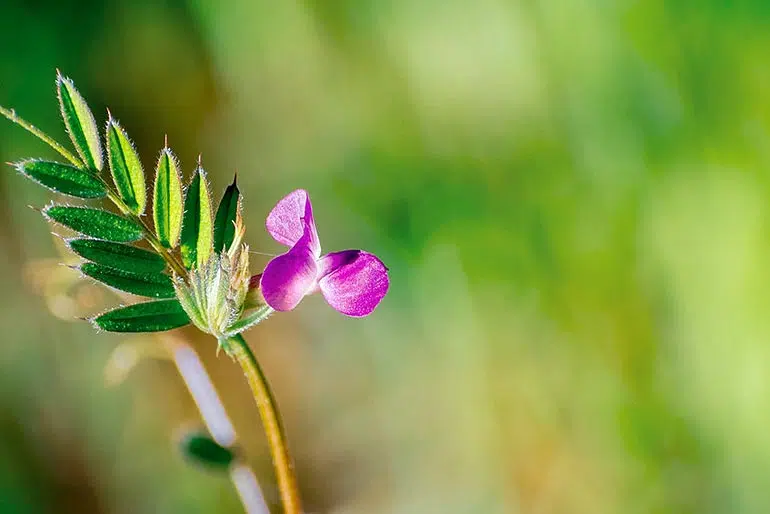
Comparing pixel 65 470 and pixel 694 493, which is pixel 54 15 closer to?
pixel 65 470

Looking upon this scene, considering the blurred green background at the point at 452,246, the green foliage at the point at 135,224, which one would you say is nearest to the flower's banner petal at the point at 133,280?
the green foliage at the point at 135,224

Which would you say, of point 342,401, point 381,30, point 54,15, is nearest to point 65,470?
point 342,401

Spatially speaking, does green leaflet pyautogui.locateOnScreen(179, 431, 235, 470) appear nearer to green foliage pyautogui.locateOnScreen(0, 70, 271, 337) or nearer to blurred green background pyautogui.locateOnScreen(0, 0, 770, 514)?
green foliage pyautogui.locateOnScreen(0, 70, 271, 337)

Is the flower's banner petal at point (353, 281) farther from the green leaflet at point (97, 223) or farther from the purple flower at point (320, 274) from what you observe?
the green leaflet at point (97, 223)

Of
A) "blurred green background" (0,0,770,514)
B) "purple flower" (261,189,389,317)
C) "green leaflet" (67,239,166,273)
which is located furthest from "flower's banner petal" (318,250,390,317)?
"blurred green background" (0,0,770,514)

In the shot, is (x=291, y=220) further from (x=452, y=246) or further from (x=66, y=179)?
(x=452, y=246)

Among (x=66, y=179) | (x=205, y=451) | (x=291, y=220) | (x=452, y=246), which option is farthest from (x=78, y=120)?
(x=452, y=246)
